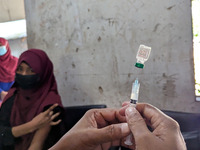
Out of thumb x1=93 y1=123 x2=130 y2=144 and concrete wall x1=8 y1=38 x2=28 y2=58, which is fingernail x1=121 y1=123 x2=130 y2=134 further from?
concrete wall x1=8 y1=38 x2=28 y2=58

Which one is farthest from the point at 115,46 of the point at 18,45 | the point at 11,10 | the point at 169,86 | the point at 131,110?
the point at 18,45

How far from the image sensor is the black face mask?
4.52 feet

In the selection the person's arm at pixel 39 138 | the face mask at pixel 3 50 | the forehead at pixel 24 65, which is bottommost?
the person's arm at pixel 39 138

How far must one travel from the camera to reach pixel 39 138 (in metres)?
1.31

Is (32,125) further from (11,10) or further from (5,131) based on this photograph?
(11,10)

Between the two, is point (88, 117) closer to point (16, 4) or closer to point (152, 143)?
point (152, 143)

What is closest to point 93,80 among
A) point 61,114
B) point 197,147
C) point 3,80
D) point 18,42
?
point 61,114

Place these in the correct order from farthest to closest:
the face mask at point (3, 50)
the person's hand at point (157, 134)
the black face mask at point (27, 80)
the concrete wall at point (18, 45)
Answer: the concrete wall at point (18, 45) → the face mask at point (3, 50) → the black face mask at point (27, 80) → the person's hand at point (157, 134)

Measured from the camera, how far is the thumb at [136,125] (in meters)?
0.53

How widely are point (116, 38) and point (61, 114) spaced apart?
0.68 m

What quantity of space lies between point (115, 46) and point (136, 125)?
995 millimetres

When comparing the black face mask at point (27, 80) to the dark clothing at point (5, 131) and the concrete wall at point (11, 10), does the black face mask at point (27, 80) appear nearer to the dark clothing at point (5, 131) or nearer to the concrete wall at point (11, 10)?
the dark clothing at point (5, 131)

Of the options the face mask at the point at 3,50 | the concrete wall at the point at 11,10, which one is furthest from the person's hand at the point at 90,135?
the concrete wall at the point at 11,10

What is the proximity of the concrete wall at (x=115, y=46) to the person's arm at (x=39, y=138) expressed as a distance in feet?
1.45
